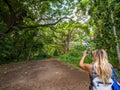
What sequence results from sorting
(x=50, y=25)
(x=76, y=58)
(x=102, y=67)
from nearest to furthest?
1. (x=102, y=67)
2. (x=50, y=25)
3. (x=76, y=58)

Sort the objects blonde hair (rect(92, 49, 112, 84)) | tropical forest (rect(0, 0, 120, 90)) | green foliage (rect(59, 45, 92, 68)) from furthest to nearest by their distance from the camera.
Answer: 1. green foliage (rect(59, 45, 92, 68))
2. tropical forest (rect(0, 0, 120, 90))
3. blonde hair (rect(92, 49, 112, 84))

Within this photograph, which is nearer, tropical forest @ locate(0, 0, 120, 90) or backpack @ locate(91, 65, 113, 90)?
backpack @ locate(91, 65, 113, 90)

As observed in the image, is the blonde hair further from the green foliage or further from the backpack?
the green foliage

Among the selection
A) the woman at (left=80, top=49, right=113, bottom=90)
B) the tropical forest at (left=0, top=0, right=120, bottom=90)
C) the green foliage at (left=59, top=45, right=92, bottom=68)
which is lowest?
the green foliage at (left=59, top=45, right=92, bottom=68)

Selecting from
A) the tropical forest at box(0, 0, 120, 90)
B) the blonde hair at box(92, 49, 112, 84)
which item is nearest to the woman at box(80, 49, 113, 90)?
the blonde hair at box(92, 49, 112, 84)

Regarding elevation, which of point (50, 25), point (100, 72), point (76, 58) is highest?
point (50, 25)

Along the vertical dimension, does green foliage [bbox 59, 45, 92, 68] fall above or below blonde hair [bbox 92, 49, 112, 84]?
below

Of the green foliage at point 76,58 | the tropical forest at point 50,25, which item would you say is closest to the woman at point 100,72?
the tropical forest at point 50,25

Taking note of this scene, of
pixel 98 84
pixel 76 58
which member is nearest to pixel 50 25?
pixel 76 58

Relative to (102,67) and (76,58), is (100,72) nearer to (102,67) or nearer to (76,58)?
(102,67)

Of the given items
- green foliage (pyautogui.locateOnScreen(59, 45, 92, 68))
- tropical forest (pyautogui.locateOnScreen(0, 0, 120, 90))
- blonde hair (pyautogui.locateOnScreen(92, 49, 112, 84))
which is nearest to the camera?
blonde hair (pyautogui.locateOnScreen(92, 49, 112, 84))

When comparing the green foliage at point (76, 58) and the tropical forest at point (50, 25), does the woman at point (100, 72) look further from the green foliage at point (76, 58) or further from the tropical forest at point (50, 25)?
the green foliage at point (76, 58)

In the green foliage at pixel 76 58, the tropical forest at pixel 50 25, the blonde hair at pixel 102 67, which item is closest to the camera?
the blonde hair at pixel 102 67

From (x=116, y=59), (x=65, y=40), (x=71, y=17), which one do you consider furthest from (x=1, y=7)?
(x=65, y=40)
